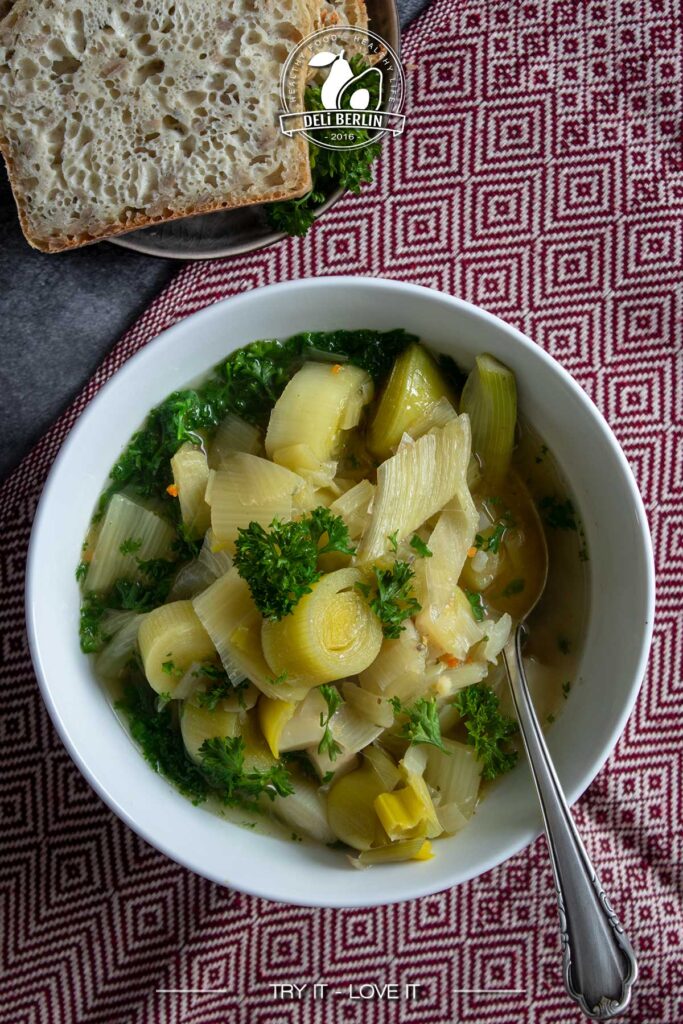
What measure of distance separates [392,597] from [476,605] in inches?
11.6

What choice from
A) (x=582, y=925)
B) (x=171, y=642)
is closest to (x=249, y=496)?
(x=171, y=642)

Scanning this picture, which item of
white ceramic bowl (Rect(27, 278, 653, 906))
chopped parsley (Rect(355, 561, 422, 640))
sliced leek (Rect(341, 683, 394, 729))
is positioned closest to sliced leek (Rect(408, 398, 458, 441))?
white ceramic bowl (Rect(27, 278, 653, 906))

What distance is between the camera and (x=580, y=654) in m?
2.16

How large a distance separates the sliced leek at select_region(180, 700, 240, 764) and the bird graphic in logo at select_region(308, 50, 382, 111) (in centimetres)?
148

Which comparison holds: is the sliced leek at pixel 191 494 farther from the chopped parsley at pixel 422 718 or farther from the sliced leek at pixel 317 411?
the chopped parsley at pixel 422 718

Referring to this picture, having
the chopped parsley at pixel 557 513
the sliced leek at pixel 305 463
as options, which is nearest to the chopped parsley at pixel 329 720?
the sliced leek at pixel 305 463

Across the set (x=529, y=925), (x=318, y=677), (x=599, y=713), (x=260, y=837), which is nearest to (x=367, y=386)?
(x=318, y=677)

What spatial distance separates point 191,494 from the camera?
2.03 m

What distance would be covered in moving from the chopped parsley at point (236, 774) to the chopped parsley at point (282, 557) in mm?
340

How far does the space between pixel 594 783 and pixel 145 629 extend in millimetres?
1295

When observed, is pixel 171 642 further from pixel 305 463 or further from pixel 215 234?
pixel 215 234

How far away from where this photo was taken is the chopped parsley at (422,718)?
1.94 metres

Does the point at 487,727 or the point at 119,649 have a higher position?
the point at 119,649

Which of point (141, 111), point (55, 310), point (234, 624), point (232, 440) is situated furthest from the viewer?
point (55, 310)
